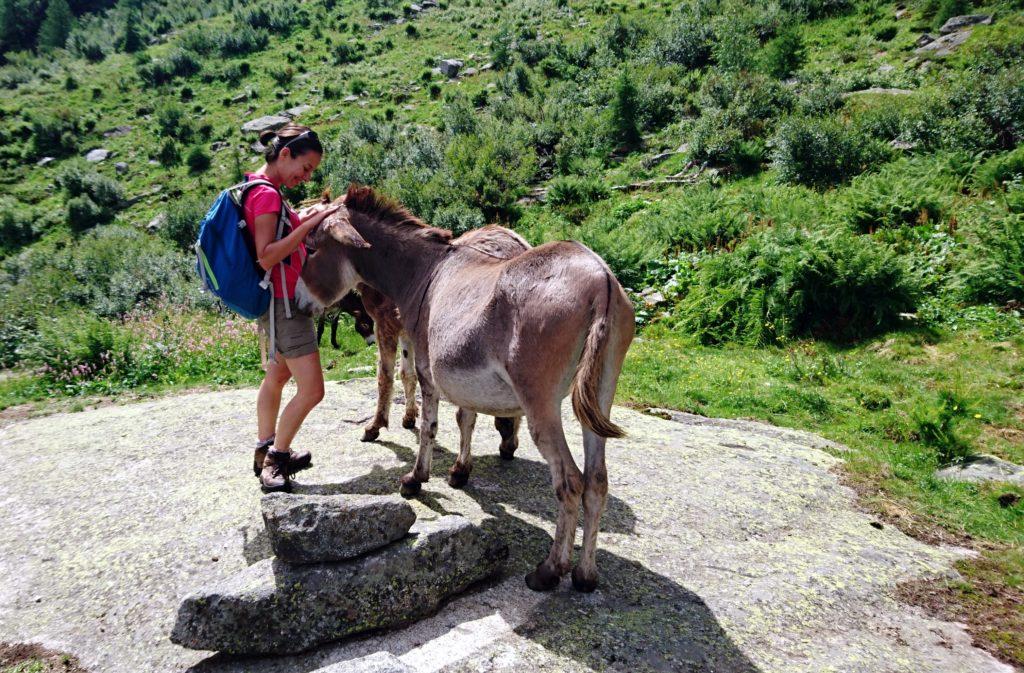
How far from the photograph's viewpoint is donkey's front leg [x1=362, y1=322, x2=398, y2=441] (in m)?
6.45

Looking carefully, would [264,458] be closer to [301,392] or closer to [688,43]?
[301,392]

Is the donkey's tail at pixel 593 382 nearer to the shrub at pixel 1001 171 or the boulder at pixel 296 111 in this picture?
the shrub at pixel 1001 171

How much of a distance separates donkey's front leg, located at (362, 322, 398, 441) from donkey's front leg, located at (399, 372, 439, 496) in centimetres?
153

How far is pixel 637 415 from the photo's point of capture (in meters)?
7.82

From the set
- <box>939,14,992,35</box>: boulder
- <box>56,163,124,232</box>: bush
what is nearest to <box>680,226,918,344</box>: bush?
<box>939,14,992,35</box>: boulder

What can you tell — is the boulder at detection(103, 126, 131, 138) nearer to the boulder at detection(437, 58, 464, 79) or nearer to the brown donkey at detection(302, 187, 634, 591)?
the boulder at detection(437, 58, 464, 79)

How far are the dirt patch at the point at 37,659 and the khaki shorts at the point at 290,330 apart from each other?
2301 millimetres

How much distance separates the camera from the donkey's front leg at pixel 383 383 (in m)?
6.45

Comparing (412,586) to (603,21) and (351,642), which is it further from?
(603,21)

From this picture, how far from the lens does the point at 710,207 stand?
14766 millimetres

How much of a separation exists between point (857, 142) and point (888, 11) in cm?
1551

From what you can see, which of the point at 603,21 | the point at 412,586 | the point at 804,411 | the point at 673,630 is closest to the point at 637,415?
the point at 804,411

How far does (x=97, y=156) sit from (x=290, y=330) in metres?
40.3

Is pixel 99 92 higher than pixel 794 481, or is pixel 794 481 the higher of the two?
pixel 99 92
